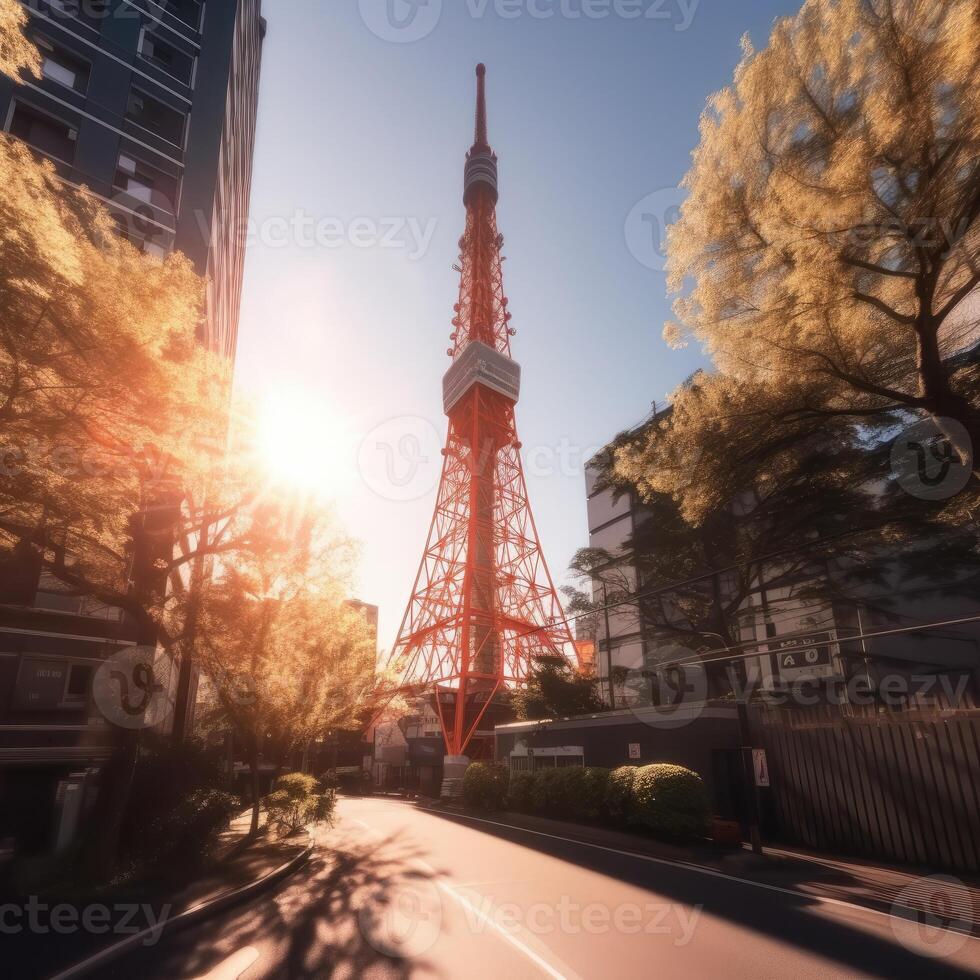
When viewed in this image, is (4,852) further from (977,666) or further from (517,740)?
(977,666)

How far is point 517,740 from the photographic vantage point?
24656mm

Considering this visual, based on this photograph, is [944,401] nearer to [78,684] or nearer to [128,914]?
[128,914]

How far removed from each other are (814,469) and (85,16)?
93.9ft

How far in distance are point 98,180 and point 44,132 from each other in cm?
223

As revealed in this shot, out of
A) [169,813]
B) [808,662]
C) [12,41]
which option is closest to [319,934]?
[169,813]

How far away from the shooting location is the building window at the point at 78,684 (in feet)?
51.8

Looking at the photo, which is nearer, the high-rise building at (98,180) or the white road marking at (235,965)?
the white road marking at (235,965)

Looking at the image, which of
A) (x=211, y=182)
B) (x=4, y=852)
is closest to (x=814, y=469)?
(x=4, y=852)

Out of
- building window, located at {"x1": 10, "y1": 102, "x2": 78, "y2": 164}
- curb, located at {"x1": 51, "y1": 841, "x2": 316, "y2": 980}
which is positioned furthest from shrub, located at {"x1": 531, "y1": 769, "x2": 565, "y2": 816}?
→ building window, located at {"x1": 10, "y1": 102, "x2": 78, "y2": 164}

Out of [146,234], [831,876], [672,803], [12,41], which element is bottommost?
[831,876]

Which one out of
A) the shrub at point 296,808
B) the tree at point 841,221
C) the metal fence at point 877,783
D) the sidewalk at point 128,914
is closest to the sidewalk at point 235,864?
the sidewalk at point 128,914

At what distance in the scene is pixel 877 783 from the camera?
1127cm

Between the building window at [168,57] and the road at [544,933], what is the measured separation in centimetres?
2774

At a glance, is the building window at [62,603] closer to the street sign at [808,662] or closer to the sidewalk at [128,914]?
the sidewalk at [128,914]
